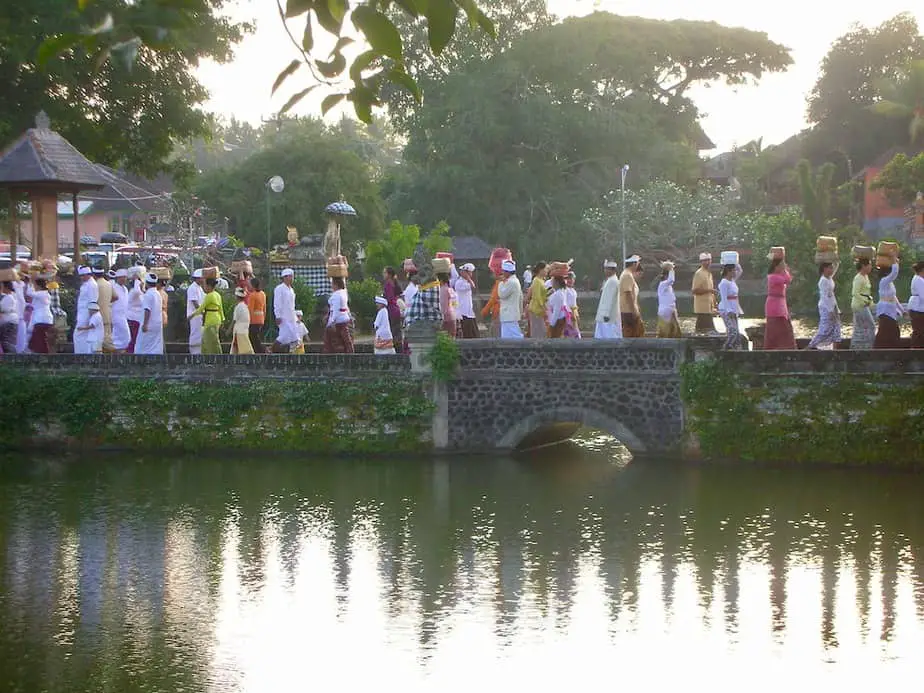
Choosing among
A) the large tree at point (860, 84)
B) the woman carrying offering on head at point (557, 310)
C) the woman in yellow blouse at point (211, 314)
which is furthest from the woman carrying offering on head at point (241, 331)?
the large tree at point (860, 84)

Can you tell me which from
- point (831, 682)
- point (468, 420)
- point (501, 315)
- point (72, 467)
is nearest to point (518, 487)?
point (468, 420)

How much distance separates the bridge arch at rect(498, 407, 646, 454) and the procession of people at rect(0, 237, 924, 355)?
3.34 ft

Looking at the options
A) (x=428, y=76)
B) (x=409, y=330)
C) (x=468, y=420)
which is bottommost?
(x=468, y=420)

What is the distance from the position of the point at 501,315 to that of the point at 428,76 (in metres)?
33.4

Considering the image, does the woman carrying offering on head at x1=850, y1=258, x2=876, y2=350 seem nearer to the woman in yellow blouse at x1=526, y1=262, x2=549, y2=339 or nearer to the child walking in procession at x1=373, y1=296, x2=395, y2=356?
the woman in yellow blouse at x1=526, y1=262, x2=549, y2=339

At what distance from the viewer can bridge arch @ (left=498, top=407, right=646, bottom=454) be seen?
16.3 m

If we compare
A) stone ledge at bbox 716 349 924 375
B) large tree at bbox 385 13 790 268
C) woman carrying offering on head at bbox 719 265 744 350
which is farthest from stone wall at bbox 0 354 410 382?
large tree at bbox 385 13 790 268

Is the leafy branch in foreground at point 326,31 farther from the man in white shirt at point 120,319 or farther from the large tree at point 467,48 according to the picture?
the large tree at point 467,48

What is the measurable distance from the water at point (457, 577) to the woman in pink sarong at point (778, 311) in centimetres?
201

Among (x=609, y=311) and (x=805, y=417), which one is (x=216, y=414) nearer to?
(x=609, y=311)

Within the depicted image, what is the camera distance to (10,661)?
30.8ft

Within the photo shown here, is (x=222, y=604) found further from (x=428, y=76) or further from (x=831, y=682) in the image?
(x=428, y=76)

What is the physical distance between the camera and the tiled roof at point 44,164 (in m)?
22.5

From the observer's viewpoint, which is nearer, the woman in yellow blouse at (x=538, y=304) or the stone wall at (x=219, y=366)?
the stone wall at (x=219, y=366)
